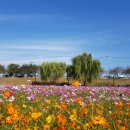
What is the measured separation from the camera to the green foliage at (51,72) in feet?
181

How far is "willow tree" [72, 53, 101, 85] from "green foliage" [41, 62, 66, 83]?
4.59 meters

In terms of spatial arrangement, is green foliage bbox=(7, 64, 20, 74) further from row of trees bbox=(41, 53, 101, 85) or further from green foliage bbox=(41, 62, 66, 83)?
row of trees bbox=(41, 53, 101, 85)

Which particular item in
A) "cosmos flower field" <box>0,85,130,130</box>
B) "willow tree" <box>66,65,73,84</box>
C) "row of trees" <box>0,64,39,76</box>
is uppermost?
"row of trees" <box>0,64,39,76</box>

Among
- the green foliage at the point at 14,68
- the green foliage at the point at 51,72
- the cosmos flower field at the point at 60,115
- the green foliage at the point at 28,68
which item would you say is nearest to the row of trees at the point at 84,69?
the green foliage at the point at 51,72

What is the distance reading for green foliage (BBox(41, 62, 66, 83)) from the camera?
55044mm

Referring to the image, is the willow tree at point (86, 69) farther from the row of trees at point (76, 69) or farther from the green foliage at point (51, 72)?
the green foliage at point (51, 72)

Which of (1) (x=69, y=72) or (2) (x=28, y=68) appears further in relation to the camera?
(2) (x=28, y=68)

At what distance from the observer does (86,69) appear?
167 ft

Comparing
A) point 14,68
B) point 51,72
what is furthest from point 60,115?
point 14,68

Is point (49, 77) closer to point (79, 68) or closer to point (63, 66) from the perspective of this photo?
point (63, 66)

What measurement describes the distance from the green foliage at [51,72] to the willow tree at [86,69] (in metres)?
4.59

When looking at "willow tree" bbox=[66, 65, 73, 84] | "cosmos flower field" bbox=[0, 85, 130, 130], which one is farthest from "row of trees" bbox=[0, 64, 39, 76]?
"cosmos flower field" bbox=[0, 85, 130, 130]

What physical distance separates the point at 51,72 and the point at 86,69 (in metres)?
6.46

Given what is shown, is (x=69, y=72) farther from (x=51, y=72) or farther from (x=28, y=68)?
(x=28, y=68)
